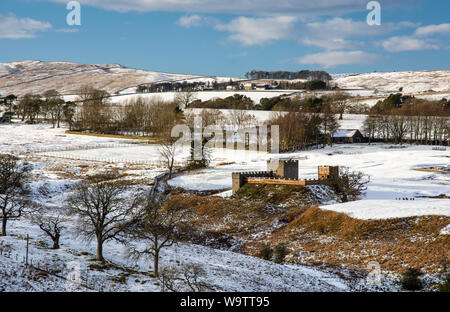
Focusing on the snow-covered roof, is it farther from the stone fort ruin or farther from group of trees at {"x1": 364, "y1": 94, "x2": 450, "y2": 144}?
the stone fort ruin

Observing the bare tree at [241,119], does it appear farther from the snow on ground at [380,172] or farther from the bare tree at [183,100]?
the snow on ground at [380,172]

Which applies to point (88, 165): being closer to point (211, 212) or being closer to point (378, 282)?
point (211, 212)

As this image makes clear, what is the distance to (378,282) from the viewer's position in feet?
110

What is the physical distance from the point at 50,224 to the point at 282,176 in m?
32.3

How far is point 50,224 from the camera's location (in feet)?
135

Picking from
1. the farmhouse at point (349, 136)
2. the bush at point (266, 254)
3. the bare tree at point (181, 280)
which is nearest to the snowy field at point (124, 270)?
the bare tree at point (181, 280)

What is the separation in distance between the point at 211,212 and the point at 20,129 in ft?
311

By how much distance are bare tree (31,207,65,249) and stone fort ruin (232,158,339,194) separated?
2196cm

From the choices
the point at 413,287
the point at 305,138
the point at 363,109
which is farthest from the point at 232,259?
the point at 363,109

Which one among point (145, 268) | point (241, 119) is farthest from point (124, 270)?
point (241, 119)

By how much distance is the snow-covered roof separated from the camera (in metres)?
112

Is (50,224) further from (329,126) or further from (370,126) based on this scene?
(370,126)

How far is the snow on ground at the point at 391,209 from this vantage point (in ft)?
141

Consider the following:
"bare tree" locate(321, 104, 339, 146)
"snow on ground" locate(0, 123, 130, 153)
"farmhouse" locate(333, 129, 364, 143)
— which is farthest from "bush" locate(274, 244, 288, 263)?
"farmhouse" locate(333, 129, 364, 143)
